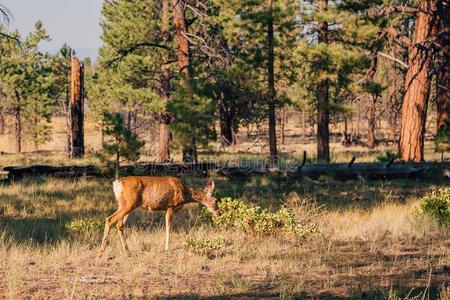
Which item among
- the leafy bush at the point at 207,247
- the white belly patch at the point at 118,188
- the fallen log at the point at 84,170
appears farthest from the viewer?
the fallen log at the point at 84,170

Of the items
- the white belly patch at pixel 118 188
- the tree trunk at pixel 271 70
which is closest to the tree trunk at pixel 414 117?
the tree trunk at pixel 271 70

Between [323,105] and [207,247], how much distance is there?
17677 mm

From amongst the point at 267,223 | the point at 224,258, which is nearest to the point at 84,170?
the point at 267,223

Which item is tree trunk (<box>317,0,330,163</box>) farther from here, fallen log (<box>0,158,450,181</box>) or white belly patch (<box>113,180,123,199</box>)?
white belly patch (<box>113,180,123,199</box>)

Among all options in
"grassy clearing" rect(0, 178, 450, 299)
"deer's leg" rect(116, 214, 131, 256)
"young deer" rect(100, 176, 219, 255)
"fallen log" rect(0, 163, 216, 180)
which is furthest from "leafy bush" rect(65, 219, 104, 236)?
"fallen log" rect(0, 163, 216, 180)

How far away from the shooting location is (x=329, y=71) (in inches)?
985

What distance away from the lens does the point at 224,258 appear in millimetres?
8539

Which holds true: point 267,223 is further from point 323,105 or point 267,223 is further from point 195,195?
point 323,105

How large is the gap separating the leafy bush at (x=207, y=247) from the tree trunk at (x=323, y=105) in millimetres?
17035

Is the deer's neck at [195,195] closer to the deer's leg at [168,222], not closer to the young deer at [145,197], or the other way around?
the young deer at [145,197]

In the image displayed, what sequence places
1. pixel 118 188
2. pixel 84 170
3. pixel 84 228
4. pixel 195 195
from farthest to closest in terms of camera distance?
pixel 84 170
pixel 84 228
pixel 195 195
pixel 118 188

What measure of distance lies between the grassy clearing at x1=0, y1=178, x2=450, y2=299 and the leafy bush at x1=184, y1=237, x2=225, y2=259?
0.01 m

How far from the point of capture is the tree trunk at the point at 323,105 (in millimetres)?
24812

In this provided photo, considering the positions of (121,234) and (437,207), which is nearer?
(121,234)
